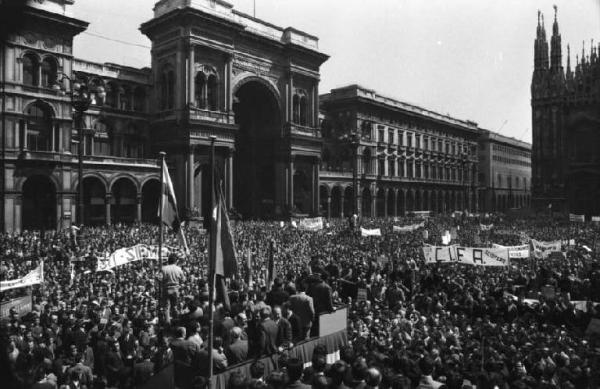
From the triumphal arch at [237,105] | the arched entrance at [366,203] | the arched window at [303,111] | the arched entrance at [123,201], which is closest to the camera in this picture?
the arched entrance at [123,201]

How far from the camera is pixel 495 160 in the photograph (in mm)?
107625

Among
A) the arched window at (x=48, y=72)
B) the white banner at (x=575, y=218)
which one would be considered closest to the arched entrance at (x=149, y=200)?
the arched window at (x=48, y=72)

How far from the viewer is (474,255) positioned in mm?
18391

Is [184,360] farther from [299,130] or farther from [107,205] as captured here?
[299,130]

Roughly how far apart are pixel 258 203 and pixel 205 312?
42381 millimetres

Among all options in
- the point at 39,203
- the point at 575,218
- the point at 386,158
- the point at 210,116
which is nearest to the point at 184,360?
the point at 39,203

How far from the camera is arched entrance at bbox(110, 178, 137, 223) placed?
4066cm

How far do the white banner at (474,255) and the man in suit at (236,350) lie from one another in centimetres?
1276

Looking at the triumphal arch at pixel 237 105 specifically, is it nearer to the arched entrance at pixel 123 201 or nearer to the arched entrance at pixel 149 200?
the arched entrance at pixel 149 200

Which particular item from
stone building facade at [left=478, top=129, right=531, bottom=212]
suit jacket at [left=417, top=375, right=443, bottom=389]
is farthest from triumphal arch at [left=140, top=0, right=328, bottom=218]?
stone building facade at [left=478, top=129, right=531, bottom=212]

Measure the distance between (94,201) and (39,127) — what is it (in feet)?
22.3

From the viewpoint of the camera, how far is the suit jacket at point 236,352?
298 inches

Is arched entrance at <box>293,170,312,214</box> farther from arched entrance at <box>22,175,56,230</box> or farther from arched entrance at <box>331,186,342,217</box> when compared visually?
arched entrance at <box>22,175,56,230</box>

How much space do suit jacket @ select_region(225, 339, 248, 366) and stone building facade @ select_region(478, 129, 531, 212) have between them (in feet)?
328
